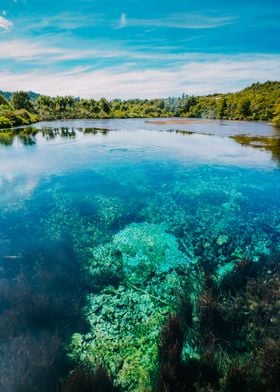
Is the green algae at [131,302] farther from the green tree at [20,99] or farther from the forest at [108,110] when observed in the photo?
the green tree at [20,99]

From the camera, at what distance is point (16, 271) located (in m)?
9.52

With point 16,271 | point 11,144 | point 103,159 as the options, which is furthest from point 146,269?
point 11,144

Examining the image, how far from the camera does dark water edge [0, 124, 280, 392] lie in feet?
19.2

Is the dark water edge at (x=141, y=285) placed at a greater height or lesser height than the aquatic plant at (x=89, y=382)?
lesser

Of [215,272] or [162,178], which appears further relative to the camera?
[162,178]

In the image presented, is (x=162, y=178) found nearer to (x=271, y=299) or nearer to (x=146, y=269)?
(x=146, y=269)

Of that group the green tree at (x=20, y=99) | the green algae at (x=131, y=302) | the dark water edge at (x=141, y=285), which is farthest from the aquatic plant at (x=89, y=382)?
the green tree at (x=20, y=99)

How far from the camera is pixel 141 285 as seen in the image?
29.2 feet

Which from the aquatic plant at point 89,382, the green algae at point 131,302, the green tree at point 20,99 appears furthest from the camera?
the green tree at point 20,99

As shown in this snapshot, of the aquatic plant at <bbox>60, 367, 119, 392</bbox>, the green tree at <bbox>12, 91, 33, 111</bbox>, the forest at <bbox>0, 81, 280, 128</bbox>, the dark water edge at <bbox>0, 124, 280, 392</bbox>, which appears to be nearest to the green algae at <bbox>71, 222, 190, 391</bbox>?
the dark water edge at <bbox>0, 124, 280, 392</bbox>

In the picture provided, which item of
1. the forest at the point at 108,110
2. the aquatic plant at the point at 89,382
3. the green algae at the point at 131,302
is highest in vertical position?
the forest at the point at 108,110

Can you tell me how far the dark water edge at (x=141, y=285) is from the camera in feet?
19.2

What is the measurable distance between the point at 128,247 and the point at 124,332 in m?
4.63

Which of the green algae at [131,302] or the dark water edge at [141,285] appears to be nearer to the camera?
the dark water edge at [141,285]
